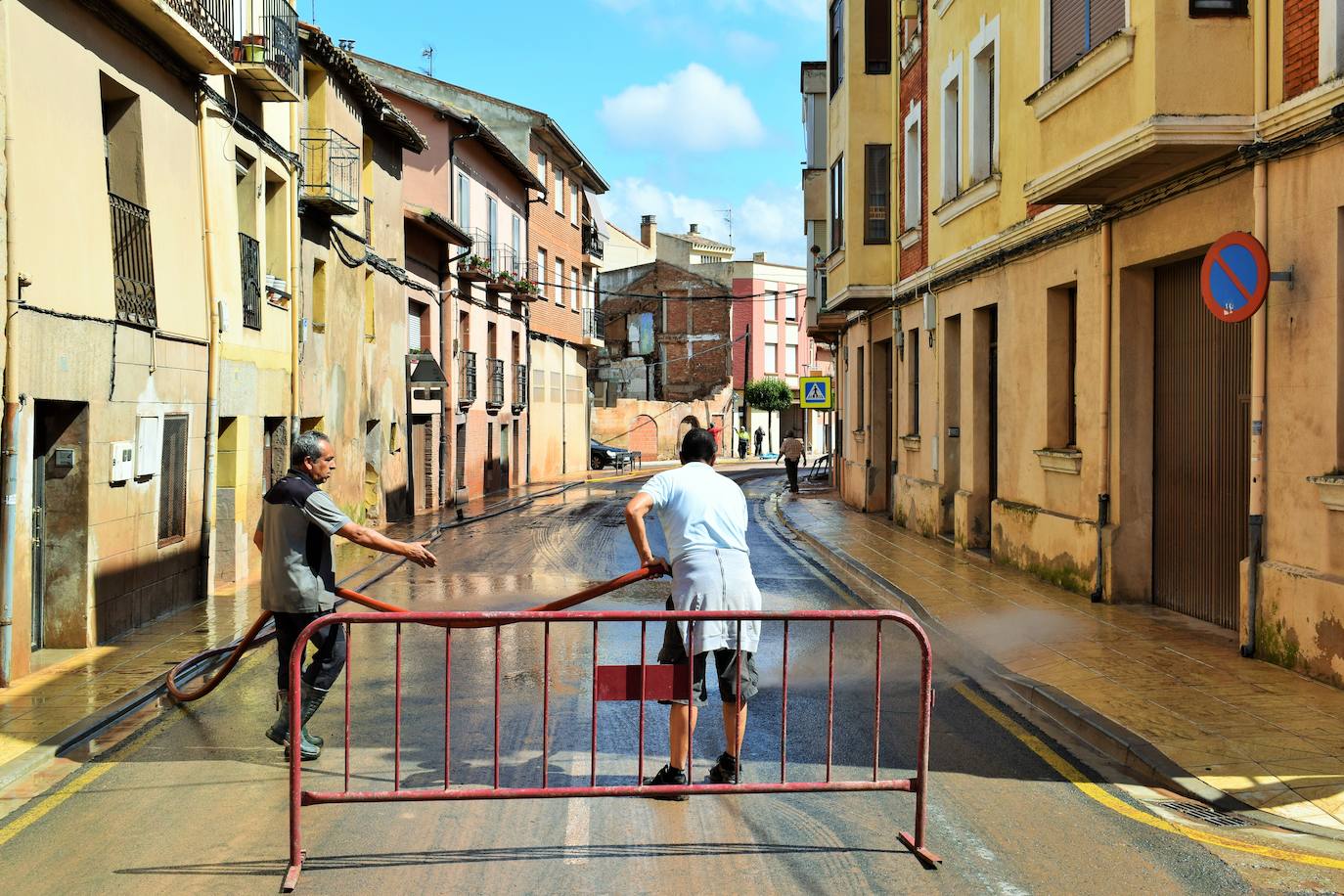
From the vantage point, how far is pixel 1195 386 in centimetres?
1144

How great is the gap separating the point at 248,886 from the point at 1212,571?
8698mm

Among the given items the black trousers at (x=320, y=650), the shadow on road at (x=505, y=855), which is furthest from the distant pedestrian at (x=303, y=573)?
the shadow on road at (x=505, y=855)

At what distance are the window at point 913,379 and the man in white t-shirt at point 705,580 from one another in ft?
50.9

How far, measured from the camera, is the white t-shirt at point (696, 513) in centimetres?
623

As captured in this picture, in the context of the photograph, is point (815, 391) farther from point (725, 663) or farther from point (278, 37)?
point (725, 663)

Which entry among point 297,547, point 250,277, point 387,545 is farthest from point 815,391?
point 387,545

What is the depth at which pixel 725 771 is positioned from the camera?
20.3 ft

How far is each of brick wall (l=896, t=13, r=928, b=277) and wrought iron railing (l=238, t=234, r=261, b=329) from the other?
10068 mm

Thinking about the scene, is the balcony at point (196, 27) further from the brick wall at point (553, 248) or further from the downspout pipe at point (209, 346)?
the brick wall at point (553, 248)

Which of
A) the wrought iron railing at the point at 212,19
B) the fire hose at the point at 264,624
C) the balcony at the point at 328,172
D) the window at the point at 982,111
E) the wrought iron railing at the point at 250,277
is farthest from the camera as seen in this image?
the balcony at the point at 328,172

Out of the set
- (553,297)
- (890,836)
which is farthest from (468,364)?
(890,836)

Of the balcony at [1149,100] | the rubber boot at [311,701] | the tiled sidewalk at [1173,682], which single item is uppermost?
the balcony at [1149,100]

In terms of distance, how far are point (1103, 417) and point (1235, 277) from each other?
3.76 meters

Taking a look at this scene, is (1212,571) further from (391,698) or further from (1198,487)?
(391,698)
